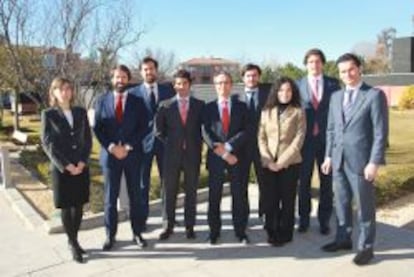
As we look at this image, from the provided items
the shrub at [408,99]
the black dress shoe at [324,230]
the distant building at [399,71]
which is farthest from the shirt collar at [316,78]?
the distant building at [399,71]

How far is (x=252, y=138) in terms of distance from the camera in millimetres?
5918

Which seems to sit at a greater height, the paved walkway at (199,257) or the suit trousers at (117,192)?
the suit trousers at (117,192)

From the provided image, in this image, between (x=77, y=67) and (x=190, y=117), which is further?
(x=77, y=67)

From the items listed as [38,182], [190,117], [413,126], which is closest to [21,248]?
[190,117]

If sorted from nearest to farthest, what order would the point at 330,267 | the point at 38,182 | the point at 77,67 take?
the point at 330,267
the point at 38,182
the point at 77,67

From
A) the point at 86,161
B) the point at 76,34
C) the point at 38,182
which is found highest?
the point at 76,34

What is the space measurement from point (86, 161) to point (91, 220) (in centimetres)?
143

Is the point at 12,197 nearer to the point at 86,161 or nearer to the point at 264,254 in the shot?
the point at 86,161

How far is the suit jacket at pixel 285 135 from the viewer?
558 cm

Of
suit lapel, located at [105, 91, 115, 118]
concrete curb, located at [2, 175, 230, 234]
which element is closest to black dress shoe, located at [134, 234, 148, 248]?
concrete curb, located at [2, 175, 230, 234]

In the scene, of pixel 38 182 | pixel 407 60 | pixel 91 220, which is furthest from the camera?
pixel 407 60

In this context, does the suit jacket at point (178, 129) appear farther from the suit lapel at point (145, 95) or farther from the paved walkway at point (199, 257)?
the paved walkway at point (199, 257)

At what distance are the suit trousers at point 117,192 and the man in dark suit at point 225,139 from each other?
2.59 ft

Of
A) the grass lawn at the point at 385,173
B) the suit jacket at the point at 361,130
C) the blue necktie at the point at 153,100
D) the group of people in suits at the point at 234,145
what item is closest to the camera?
the suit jacket at the point at 361,130
